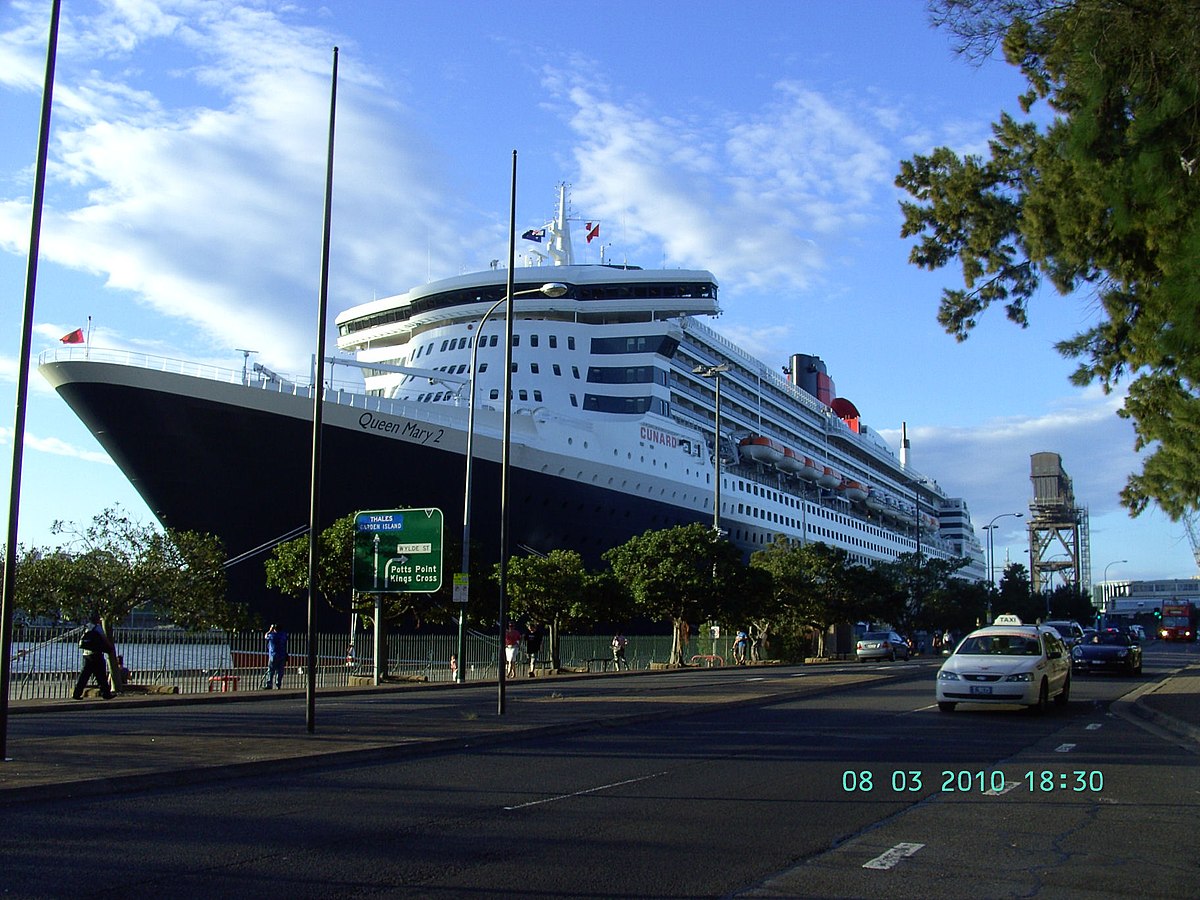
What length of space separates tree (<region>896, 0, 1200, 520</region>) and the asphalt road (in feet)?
16.4

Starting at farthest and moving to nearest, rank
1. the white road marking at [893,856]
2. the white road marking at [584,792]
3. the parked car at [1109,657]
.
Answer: the parked car at [1109,657], the white road marking at [584,792], the white road marking at [893,856]

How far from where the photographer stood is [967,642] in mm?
18281

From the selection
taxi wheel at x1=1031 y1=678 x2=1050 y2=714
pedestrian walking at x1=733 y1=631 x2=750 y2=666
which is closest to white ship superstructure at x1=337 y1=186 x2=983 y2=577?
pedestrian walking at x1=733 y1=631 x2=750 y2=666

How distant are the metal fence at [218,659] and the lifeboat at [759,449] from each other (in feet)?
65.2

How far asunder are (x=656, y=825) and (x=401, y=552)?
16.1m

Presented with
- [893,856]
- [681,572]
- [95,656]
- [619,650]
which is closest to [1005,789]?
[893,856]

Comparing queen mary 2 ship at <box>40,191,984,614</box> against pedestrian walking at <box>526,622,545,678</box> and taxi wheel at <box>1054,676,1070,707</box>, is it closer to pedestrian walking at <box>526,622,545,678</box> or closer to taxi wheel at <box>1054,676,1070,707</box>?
pedestrian walking at <box>526,622,545,678</box>

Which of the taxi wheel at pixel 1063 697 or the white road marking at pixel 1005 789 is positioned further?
the taxi wheel at pixel 1063 697

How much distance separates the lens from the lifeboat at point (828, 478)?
6209 cm

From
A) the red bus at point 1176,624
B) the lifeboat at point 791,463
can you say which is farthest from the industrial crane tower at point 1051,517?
the lifeboat at point 791,463

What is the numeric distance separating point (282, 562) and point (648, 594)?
13.6 m

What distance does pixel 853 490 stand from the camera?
70.1 metres

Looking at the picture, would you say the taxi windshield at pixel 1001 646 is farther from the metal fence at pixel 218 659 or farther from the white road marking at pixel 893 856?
the metal fence at pixel 218 659

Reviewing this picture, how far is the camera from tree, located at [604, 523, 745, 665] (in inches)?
1475
